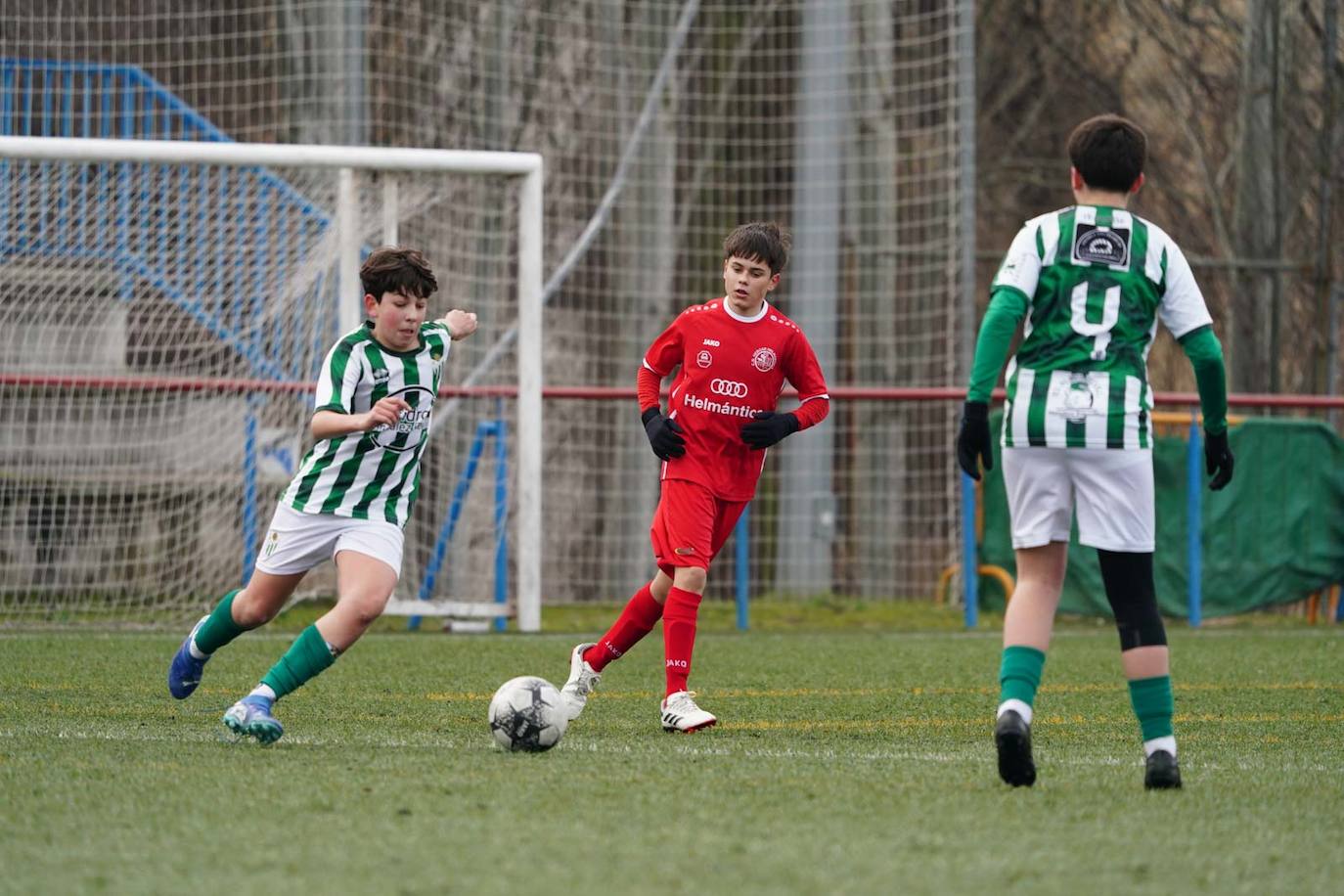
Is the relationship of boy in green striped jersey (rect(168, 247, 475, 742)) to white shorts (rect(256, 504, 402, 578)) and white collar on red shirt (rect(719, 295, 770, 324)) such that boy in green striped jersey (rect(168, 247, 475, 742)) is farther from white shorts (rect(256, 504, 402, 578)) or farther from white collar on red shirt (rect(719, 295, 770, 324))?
white collar on red shirt (rect(719, 295, 770, 324))

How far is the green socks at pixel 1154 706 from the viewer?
4473 mm

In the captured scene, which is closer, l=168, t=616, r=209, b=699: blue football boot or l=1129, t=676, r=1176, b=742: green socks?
l=1129, t=676, r=1176, b=742: green socks

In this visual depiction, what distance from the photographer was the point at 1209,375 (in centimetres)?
461

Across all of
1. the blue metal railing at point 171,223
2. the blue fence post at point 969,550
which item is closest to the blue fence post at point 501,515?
the blue metal railing at point 171,223

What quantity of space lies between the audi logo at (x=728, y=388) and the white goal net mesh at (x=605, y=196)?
5494mm

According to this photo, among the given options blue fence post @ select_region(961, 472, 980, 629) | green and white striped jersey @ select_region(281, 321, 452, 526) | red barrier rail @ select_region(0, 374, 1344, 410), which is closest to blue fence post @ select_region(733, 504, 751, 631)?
red barrier rail @ select_region(0, 374, 1344, 410)

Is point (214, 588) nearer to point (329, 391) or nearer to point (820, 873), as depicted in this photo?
point (329, 391)

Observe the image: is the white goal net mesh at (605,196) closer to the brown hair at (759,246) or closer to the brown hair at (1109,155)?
the brown hair at (759,246)

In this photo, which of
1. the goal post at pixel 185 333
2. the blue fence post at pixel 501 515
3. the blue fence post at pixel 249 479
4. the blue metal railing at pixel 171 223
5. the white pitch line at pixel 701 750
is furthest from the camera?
the blue metal railing at pixel 171 223

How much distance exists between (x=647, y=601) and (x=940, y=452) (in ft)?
26.5

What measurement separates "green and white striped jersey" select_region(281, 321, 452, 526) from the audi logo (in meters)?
1.10

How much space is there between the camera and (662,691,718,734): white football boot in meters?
5.68

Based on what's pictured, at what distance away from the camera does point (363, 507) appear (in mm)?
5410

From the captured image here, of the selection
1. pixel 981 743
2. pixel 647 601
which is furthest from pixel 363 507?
pixel 981 743
